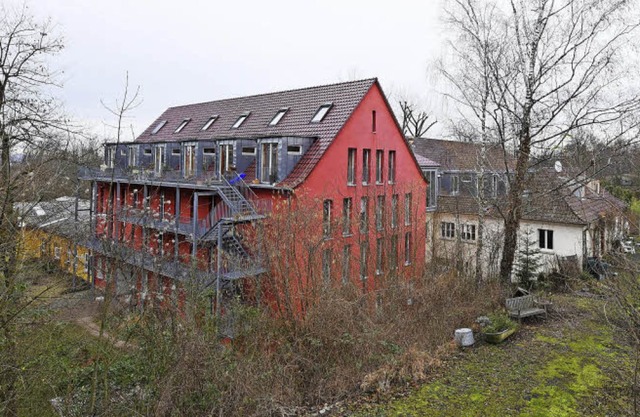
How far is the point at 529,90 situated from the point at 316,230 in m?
9.51

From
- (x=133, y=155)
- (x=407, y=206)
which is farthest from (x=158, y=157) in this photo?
(x=407, y=206)

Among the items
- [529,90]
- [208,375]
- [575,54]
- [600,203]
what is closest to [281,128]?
[529,90]

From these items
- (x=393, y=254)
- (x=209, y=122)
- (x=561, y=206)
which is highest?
(x=209, y=122)

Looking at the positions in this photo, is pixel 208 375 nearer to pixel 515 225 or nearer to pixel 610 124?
pixel 515 225

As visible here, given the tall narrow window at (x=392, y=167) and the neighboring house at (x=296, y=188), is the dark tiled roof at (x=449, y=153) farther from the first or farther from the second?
the tall narrow window at (x=392, y=167)

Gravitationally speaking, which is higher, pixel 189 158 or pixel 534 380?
pixel 189 158

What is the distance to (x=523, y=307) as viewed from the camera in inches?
564

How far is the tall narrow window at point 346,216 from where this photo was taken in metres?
16.6

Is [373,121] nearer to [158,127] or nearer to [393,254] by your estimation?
[393,254]

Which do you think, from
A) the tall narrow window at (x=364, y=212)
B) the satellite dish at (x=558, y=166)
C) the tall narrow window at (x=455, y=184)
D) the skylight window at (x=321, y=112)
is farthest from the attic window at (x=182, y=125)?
the satellite dish at (x=558, y=166)

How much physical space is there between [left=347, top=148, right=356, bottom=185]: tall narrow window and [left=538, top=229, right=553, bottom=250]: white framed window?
12.0 m

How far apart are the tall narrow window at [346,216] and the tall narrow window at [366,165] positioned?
1.38m

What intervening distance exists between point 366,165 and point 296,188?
4546 millimetres

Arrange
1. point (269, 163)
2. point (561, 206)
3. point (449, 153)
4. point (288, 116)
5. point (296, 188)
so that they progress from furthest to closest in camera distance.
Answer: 1. point (449, 153)
2. point (561, 206)
3. point (288, 116)
4. point (269, 163)
5. point (296, 188)
